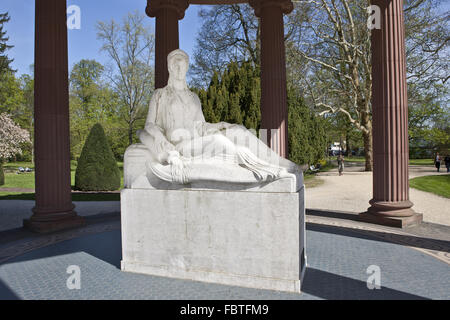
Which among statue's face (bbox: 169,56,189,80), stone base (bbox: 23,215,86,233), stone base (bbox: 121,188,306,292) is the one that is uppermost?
statue's face (bbox: 169,56,189,80)

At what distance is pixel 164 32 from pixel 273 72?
13.2ft

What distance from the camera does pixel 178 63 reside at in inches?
221

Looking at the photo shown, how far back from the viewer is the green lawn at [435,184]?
16050 mm

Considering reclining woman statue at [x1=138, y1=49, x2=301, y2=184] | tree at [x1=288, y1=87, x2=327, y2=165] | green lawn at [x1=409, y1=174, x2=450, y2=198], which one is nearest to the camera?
reclining woman statue at [x1=138, y1=49, x2=301, y2=184]

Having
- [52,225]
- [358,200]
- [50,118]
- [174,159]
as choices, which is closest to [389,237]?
[174,159]

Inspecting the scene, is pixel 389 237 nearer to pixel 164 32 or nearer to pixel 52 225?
pixel 52 225

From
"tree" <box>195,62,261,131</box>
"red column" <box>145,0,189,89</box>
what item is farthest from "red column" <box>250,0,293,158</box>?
"tree" <box>195,62,261,131</box>

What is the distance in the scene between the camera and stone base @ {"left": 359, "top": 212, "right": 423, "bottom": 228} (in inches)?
326

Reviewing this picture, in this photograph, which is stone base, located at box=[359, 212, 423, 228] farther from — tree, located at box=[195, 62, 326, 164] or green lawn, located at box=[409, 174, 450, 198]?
tree, located at box=[195, 62, 326, 164]

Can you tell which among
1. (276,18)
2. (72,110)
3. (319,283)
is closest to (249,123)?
(276,18)

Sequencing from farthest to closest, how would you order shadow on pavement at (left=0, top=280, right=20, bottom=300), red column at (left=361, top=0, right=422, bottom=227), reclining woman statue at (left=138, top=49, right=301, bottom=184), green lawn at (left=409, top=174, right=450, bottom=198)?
1. green lawn at (left=409, top=174, right=450, bottom=198)
2. red column at (left=361, top=0, right=422, bottom=227)
3. reclining woman statue at (left=138, top=49, right=301, bottom=184)
4. shadow on pavement at (left=0, top=280, right=20, bottom=300)

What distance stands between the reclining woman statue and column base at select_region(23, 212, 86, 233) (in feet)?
15.4

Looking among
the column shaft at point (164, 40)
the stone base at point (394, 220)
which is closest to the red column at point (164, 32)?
the column shaft at point (164, 40)
